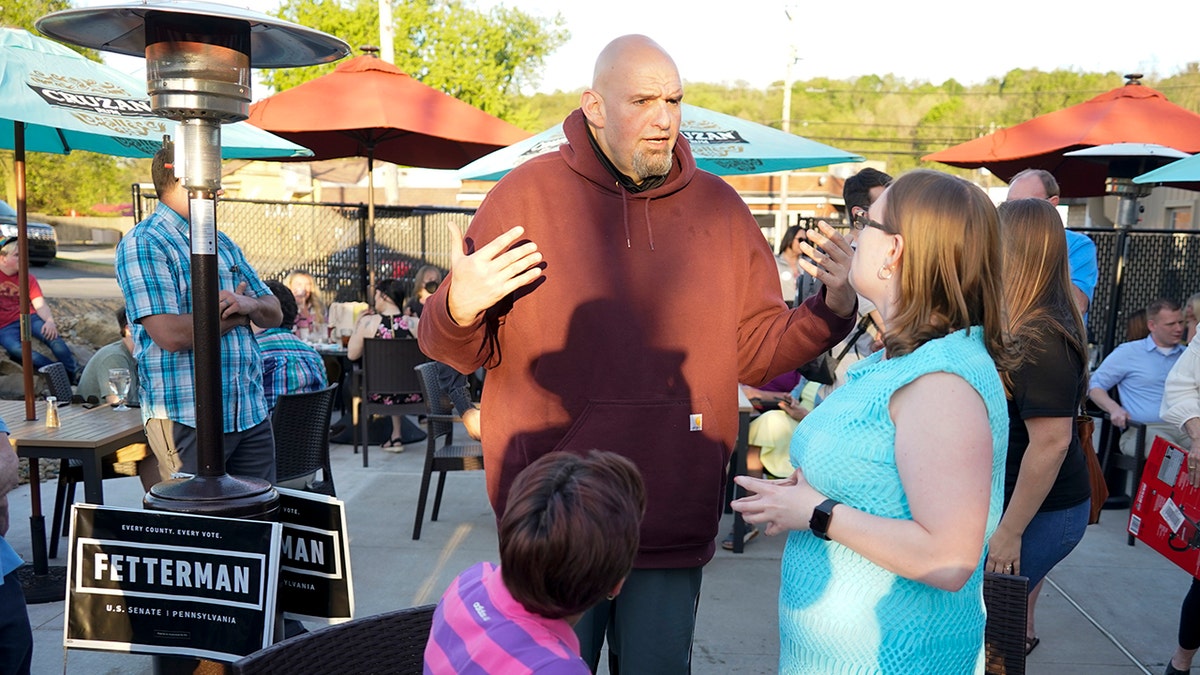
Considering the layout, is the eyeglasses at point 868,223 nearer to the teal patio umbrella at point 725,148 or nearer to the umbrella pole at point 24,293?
the umbrella pole at point 24,293

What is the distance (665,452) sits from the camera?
7.17 feet

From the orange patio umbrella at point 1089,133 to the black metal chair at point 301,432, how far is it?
684 centimetres

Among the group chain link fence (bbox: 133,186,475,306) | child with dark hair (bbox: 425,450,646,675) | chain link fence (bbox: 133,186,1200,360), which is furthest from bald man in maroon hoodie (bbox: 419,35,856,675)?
chain link fence (bbox: 133,186,475,306)

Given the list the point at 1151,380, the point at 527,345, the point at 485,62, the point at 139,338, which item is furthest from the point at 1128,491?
the point at 485,62

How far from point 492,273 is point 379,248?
31.7 feet

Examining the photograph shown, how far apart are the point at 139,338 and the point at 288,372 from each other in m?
2.26

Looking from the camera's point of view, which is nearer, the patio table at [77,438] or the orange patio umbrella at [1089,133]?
the patio table at [77,438]

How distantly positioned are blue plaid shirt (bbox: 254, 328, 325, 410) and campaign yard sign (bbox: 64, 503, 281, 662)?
311cm

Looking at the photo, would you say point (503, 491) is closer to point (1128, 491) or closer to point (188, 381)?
point (188, 381)

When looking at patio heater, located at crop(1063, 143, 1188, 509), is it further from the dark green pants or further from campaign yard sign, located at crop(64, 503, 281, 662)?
campaign yard sign, located at crop(64, 503, 281, 662)

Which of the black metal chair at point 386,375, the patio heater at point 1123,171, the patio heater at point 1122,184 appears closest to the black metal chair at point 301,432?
the black metal chair at point 386,375

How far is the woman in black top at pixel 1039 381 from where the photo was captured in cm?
263

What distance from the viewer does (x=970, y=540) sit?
Result: 1617mm

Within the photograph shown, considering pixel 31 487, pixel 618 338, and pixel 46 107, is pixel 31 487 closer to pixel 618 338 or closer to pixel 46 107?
pixel 46 107
